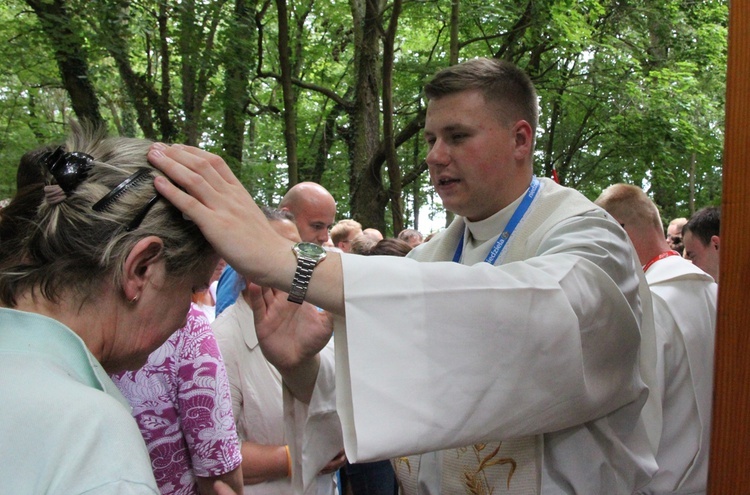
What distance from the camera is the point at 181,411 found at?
238cm

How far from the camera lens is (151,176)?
1.60m

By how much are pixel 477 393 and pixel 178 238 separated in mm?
769

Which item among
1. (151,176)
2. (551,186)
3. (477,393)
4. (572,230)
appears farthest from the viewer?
(551,186)

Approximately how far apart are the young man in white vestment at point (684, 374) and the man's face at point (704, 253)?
4.10 feet

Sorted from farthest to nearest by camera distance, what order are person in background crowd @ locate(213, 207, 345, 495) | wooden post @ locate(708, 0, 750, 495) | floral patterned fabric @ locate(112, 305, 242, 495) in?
person in background crowd @ locate(213, 207, 345, 495)
floral patterned fabric @ locate(112, 305, 242, 495)
wooden post @ locate(708, 0, 750, 495)

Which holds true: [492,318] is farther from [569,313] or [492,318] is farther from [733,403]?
[733,403]

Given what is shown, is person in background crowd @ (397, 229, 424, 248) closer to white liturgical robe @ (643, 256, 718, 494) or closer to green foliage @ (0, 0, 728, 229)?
green foliage @ (0, 0, 728, 229)

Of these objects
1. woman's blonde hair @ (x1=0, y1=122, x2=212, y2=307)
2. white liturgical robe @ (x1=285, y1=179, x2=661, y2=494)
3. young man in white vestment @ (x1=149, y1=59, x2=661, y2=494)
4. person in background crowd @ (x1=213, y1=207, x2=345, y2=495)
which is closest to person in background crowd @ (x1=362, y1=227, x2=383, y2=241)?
person in background crowd @ (x1=213, y1=207, x2=345, y2=495)

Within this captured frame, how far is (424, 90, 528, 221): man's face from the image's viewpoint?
271 centimetres

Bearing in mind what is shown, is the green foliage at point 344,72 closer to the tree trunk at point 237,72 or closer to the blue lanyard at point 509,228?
the tree trunk at point 237,72

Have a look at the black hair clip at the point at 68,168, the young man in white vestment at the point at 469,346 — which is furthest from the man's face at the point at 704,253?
the black hair clip at the point at 68,168

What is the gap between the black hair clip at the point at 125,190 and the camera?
1541 mm

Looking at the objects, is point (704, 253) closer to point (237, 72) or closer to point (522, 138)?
point (522, 138)

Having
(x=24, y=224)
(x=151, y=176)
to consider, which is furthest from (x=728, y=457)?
(x=24, y=224)
